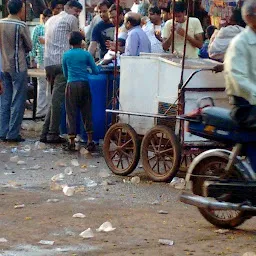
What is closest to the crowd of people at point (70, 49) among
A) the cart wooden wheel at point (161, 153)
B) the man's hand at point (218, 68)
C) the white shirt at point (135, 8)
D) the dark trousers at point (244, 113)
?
the man's hand at point (218, 68)

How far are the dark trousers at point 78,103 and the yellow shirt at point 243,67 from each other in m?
5.59

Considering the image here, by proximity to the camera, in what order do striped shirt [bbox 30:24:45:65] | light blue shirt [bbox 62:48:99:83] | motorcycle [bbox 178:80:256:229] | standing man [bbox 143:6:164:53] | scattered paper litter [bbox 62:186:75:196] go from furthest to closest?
striped shirt [bbox 30:24:45:65] < standing man [bbox 143:6:164:53] < light blue shirt [bbox 62:48:99:83] < scattered paper litter [bbox 62:186:75:196] < motorcycle [bbox 178:80:256:229]

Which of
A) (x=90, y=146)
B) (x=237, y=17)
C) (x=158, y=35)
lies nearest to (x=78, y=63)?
(x=90, y=146)

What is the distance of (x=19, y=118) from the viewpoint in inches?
558

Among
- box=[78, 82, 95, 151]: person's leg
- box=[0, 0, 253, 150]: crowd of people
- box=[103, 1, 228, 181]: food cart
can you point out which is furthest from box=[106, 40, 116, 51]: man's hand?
box=[103, 1, 228, 181]: food cart

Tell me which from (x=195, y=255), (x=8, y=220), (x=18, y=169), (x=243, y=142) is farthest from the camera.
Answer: (x=18, y=169)

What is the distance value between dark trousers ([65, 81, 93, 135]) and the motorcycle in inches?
199

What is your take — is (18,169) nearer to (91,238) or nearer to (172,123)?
(172,123)

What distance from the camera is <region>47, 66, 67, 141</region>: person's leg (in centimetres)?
1380

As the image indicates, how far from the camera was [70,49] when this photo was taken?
13320 mm

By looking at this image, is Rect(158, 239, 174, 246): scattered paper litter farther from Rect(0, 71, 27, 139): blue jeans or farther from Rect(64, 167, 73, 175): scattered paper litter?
Rect(0, 71, 27, 139): blue jeans

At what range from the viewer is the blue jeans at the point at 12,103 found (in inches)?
556

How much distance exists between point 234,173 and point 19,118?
7044 millimetres

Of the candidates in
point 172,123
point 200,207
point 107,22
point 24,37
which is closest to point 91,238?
point 200,207
